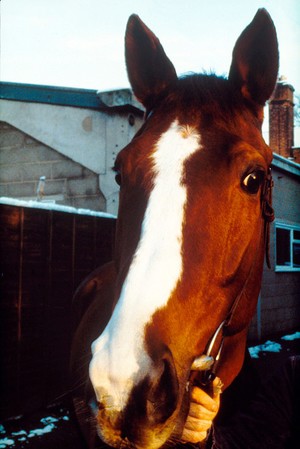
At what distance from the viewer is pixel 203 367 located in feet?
4.35

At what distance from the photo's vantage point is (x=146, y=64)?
6.75 ft

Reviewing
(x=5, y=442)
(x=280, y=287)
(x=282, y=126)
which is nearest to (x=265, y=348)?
(x=280, y=287)

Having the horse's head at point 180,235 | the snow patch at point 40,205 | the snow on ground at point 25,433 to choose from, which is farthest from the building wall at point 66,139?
the horse's head at point 180,235

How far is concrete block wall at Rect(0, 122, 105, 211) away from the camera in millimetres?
6289

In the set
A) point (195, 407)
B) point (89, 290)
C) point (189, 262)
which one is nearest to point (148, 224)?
point (189, 262)

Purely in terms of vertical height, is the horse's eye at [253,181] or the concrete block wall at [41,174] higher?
the concrete block wall at [41,174]

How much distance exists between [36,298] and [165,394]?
3.38 m

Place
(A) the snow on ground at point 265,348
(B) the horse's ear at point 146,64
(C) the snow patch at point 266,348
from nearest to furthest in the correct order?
(B) the horse's ear at point 146,64, (A) the snow on ground at point 265,348, (C) the snow patch at point 266,348

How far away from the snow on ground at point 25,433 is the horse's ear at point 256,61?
3.56 m

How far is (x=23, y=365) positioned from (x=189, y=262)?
134 inches

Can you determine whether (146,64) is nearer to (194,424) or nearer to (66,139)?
(194,424)

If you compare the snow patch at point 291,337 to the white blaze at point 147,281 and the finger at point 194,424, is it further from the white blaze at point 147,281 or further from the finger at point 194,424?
the white blaze at point 147,281

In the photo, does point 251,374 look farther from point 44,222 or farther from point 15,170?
point 15,170

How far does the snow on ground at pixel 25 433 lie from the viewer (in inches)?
140
